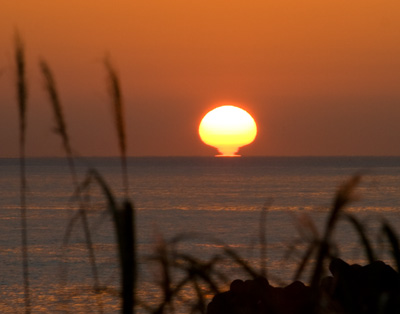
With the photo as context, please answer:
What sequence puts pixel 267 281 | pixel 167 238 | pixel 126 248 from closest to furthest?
pixel 126 248
pixel 267 281
pixel 167 238

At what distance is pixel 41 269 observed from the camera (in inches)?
885

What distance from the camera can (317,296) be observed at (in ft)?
4.85

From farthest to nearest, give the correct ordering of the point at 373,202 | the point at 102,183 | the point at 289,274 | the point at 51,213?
the point at 373,202 → the point at 51,213 → the point at 289,274 → the point at 102,183

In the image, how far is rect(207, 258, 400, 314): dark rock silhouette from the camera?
1527 millimetres

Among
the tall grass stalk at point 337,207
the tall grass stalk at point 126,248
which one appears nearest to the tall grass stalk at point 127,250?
the tall grass stalk at point 126,248

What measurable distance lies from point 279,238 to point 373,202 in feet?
75.6

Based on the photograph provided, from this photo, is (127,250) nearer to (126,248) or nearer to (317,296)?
(126,248)

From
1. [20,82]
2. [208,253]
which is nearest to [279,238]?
[208,253]

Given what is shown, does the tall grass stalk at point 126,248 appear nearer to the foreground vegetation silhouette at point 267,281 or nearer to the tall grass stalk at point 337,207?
the foreground vegetation silhouette at point 267,281

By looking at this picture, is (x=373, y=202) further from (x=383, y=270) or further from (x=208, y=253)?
(x=383, y=270)

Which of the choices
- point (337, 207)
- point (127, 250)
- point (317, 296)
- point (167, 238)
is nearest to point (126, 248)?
point (127, 250)

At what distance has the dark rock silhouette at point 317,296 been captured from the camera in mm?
1527

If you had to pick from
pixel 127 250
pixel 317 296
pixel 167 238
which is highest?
pixel 127 250

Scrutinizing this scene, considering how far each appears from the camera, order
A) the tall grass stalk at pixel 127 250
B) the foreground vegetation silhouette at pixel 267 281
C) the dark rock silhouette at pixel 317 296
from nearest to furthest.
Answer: the tall grass stalk at pixel 127 250, the foreground vegetation silhouette at pixel 267 281, the dark rock silhouette at pixel 317 296
